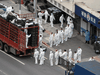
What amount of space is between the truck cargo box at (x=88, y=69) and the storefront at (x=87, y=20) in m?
10.3

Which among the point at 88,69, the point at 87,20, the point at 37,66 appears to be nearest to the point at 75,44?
the point at 87,20

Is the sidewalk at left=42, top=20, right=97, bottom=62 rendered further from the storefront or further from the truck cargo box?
the truck cargo box

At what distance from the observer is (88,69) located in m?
30.0

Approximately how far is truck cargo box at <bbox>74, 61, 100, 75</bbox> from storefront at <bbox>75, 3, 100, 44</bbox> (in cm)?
1026

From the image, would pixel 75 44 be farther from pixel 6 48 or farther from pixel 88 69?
pixel 88 69

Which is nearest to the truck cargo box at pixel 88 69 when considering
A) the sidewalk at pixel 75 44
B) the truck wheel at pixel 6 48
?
the sidewalk at pixel 75 44

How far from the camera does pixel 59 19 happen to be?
48.5 meters

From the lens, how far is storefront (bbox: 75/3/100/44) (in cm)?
4131

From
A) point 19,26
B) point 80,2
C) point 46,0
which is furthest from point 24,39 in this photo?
point 46,0

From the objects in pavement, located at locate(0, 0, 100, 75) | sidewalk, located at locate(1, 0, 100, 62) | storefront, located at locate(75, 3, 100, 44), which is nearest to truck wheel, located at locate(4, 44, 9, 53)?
pavement, located at locate(0, 0, 100, 75)

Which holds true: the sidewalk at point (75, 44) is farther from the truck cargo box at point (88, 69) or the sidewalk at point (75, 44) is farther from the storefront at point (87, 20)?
the truck cargo box at point (88, 69)

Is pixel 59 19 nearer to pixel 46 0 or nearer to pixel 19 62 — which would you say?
pixel 46 0

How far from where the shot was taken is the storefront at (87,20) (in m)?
41.3

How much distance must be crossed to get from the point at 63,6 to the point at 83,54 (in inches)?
350
